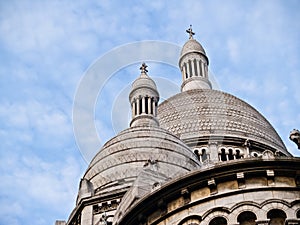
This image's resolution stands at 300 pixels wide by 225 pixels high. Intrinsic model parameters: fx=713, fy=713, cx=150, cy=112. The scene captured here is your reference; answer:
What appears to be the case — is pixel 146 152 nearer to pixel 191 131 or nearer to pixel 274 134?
pixel 191 131

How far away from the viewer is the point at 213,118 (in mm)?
46844

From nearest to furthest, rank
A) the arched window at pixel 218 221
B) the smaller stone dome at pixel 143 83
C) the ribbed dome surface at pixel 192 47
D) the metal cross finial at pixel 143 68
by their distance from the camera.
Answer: the arched window at pixel 218 221 < the smaller stone dome at pixel 143 83 < the metal cross finial at pixel 143 68 < the ribbed dome surface at pixel 192 47

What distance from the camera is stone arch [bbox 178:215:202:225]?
61.0ft

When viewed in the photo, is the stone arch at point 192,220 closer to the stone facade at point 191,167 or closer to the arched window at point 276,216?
the stone facade at point 191,167

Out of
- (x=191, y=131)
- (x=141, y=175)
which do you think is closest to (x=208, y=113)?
(x=191, y=131)

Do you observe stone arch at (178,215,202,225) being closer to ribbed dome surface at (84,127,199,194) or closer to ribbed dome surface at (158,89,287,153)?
ribbed dome surface at (84,127,199,194)

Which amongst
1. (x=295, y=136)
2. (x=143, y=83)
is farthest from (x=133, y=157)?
(x=295, y=136)

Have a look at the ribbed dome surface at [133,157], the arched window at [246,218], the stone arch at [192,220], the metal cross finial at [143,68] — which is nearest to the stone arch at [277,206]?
the arched window at [246,218]

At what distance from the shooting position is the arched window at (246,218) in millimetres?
18031

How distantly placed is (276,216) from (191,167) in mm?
15225

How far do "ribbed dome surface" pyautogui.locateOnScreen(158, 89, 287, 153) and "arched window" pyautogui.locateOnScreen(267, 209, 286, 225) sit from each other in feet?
86.9

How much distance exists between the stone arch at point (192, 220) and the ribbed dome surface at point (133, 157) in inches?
477

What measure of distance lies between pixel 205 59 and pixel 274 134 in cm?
1081

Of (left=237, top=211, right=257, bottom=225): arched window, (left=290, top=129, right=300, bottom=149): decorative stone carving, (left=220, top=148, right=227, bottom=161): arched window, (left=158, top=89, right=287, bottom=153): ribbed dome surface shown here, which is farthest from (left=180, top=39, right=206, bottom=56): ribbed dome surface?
(left=237, top=211, right=257, bottom=225): arched window
